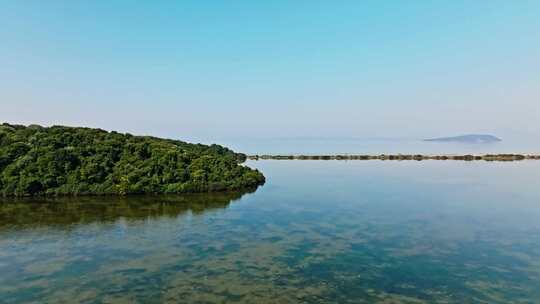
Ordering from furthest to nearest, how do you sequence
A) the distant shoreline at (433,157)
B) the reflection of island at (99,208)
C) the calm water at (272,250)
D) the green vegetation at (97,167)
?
the distant shoreline at (433,157) → the green vegetation at (97,167) → the reflection of island at (99,208) → the calm water at (272,250)

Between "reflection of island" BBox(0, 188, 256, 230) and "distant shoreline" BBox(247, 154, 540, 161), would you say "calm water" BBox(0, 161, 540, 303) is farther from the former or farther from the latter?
"distant shoreline" BBox(247, 154, 540, 161)

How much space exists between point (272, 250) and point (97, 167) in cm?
4558

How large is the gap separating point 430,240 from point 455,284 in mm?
11851

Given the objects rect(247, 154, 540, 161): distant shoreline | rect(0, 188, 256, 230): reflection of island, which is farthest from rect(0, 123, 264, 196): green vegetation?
rect(247, 154, 540, 161): distant shoreline

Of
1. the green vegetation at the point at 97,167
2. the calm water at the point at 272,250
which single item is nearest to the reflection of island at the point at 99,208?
the calm water at the point at 272,250

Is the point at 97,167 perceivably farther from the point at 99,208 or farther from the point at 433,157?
the point at 433,157

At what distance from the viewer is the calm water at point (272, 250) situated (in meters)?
25.6

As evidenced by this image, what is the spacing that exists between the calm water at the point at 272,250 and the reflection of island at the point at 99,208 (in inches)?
10.6

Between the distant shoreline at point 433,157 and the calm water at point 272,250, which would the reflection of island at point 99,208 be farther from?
the distant shoreline at point 433,157

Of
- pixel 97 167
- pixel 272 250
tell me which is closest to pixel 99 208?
pixel 97 167

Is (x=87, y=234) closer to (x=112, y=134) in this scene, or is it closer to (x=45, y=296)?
(x=45, y=296)

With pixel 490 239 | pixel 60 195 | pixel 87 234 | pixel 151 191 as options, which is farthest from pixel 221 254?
pixel 60 195

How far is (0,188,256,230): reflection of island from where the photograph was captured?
47.0 meters

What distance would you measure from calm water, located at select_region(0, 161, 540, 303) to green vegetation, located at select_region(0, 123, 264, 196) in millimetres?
6384
